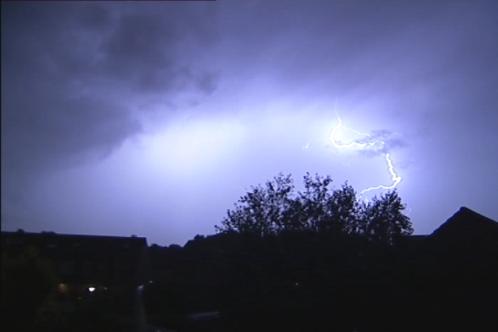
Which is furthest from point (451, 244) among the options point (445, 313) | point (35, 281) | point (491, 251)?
point (35, 281)

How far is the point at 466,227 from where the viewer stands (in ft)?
64.9

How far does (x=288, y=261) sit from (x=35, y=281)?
9.01 m

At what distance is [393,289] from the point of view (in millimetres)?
16391

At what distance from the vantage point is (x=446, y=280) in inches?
686

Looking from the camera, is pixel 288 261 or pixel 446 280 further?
pixel 446 280

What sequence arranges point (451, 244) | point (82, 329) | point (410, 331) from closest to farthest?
point (82, 329) → point (410, 331) → point (451, 244)

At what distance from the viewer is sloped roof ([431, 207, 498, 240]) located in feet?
63.4

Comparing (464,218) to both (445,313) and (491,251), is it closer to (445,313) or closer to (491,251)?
(491,251)

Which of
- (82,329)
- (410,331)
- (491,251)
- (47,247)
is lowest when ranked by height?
(410,331)

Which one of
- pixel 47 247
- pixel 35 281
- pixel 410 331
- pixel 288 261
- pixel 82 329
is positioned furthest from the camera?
pixel 410 331

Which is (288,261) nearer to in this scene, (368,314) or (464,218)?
(368,314)

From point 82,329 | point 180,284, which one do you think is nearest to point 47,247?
point 82,329

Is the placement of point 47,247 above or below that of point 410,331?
above

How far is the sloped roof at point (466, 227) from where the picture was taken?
19.3m
